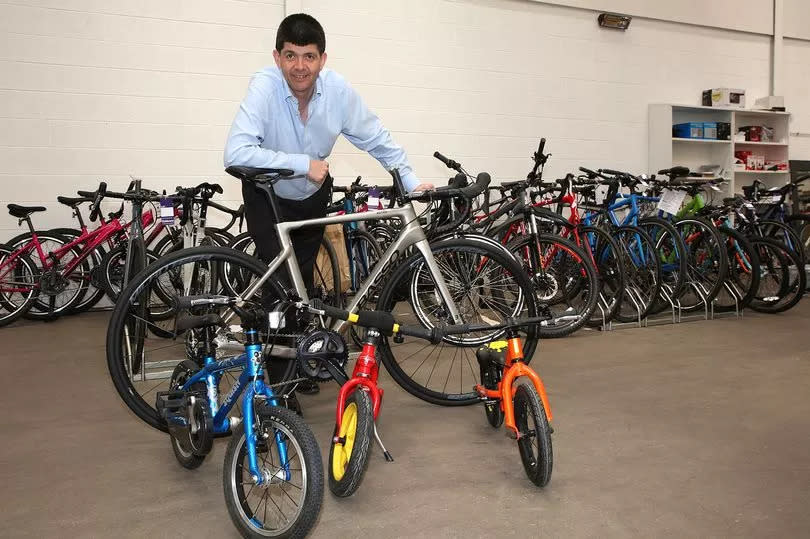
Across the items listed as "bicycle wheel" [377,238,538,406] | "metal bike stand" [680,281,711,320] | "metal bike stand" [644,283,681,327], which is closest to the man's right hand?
"bicycle wheel" [377,238,538,406]

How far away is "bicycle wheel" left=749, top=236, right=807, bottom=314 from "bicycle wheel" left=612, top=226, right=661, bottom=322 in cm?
82

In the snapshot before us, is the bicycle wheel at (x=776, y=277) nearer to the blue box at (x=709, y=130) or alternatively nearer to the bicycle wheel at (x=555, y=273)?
the bicycle wheel at (x=555, y=273)

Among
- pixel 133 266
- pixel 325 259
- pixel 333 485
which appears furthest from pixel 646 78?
pixel 333 485

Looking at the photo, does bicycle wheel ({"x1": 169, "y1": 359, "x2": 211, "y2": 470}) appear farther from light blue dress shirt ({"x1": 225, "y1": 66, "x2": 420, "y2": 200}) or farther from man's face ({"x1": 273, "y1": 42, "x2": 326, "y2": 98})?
man's face ({"x1": 273, "y1": 42, "x2": 326, "y2": 98})

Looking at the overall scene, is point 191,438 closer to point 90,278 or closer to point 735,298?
point 90,278

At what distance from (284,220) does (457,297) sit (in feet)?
2.45

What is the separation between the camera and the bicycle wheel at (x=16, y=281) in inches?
199

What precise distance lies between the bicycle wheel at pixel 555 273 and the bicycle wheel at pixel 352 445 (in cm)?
223

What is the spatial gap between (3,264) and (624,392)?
4141mm

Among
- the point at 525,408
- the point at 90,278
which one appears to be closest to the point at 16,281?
the point at 90,278

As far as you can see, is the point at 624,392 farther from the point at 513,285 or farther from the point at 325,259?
the point at 325,259

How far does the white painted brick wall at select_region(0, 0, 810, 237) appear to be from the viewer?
218 inches

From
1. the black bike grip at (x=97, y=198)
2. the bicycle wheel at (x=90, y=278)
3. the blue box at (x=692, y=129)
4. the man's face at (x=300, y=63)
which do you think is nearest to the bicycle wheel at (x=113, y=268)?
the bicycle wheel at (x=90, y=278)

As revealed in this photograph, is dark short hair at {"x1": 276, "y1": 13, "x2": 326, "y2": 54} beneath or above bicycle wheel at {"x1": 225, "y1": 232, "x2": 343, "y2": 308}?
above
